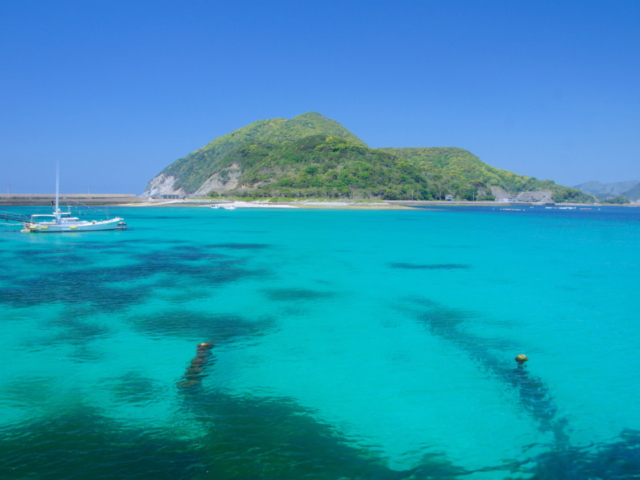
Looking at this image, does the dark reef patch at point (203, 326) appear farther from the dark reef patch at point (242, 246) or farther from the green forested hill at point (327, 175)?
the green forested hill at point (327, 175)

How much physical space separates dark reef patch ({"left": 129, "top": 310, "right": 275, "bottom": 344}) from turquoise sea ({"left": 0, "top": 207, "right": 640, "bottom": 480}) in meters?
0.12

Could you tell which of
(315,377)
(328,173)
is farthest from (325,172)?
(315,377)

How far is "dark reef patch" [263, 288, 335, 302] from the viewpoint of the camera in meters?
19.9

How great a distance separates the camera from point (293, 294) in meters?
20.9

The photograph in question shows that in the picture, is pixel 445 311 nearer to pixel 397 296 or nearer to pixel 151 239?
pixel 397 296

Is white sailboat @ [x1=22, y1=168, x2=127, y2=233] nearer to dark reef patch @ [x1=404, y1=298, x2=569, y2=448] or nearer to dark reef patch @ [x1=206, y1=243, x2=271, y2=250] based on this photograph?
dark reef patch @ [x1=206, y1=243, x2=271, y2=250]

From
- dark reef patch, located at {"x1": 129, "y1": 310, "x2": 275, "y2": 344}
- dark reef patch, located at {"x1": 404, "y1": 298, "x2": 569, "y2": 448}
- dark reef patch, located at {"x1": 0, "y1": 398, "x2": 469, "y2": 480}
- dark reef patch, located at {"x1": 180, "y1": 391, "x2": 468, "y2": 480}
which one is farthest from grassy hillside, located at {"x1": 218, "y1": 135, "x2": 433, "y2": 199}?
dark reef patch, located at {"x1": 0, "y1": 398, "x2": 469, "y2": 480}

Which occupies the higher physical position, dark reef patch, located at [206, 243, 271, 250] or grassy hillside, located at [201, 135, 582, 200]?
grassy hillside, located at [201, 135, 582, 200]

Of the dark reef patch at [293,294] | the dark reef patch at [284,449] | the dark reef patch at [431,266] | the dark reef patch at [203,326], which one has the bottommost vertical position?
the dark reef patch at [284,449]

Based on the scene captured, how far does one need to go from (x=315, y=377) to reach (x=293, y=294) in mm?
9286

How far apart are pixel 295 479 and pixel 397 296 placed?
14.2m

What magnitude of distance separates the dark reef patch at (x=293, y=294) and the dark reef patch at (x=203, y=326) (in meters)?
3.21

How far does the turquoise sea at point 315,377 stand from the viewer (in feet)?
26.4

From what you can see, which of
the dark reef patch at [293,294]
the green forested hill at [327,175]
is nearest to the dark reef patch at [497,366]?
the dark reef patch at [293,294]
